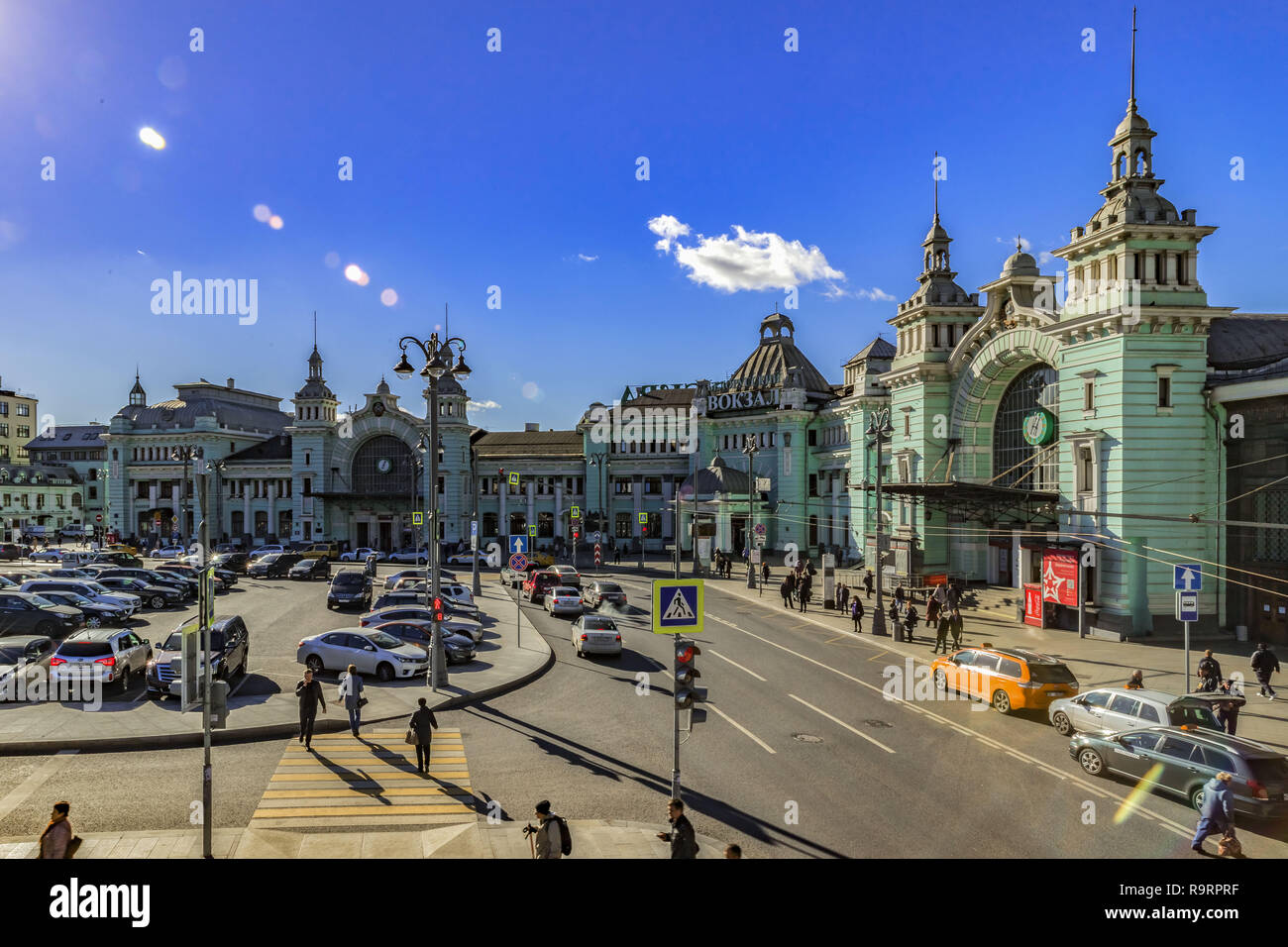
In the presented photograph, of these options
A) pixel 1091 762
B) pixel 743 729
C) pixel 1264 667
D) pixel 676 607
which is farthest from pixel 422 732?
pixel 1264 667

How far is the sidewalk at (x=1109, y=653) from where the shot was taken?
64.7 feet

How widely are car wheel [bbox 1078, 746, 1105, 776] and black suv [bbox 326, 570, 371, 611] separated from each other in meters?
29.9

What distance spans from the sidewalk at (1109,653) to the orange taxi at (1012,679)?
3126 millimetres

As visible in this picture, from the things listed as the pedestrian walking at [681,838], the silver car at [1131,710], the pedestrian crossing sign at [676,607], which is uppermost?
the pedestrian crossing sign at [676,607]

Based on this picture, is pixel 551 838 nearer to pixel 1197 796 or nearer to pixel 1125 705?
pixel 1197 796

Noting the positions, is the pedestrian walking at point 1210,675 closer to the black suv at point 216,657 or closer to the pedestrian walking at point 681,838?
the pedestrian walking at point 681,838

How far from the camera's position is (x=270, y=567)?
50750mm

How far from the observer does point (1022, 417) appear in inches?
1532

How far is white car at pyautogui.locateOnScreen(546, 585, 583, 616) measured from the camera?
121 ft

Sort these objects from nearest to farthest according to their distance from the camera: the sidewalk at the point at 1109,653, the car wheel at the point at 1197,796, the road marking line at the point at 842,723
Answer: the car wheel at the point at 1197,796 < the road marking line at the point at 842,723 < the sidewalk at the point at 1109,653

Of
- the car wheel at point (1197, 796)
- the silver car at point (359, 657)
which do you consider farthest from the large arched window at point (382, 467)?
the car wheel at point (1197, 796)
